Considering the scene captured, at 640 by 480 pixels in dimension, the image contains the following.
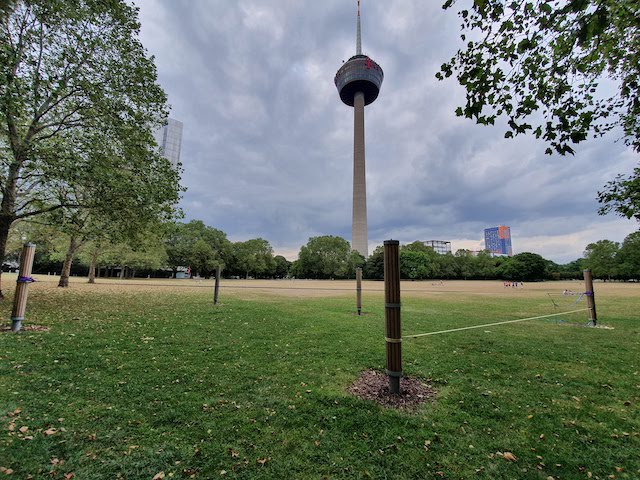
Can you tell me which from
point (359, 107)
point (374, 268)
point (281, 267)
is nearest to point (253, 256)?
point (281, 267)

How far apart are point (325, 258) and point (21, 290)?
96.4 m

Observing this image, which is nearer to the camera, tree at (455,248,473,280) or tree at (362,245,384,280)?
tree at (362,245,384,280)

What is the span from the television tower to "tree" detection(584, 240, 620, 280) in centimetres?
6759

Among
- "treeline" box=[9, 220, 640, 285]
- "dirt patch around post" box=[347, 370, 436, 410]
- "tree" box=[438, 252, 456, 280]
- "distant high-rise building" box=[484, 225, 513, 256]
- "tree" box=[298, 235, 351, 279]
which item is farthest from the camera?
"distant high-rise building" box=[484, 225, 513, 256]

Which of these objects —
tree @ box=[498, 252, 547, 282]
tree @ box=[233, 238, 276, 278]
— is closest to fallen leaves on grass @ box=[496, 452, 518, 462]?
tree @ box=[233, 238, 276, 278]

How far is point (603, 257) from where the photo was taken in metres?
90.2

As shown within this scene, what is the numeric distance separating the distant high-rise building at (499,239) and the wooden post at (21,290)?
18942cm

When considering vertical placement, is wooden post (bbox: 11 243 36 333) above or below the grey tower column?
below

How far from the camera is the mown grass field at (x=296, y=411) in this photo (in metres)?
2.94

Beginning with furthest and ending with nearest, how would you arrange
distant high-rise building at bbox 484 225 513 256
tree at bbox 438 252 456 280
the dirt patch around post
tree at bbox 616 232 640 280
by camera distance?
distant high-rise building at bbox 484 225 513 256, tree at bbox 438 252 456 280, tree at bbox 616 232 640 280, the dirt patch around post

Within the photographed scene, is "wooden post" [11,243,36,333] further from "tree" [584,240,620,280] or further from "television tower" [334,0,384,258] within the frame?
"tree" [584,240,620,280]

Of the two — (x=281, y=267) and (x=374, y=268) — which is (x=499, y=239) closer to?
(x=374, y=268)

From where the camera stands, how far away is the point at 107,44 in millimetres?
11234

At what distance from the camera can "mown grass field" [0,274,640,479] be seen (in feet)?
9.64
